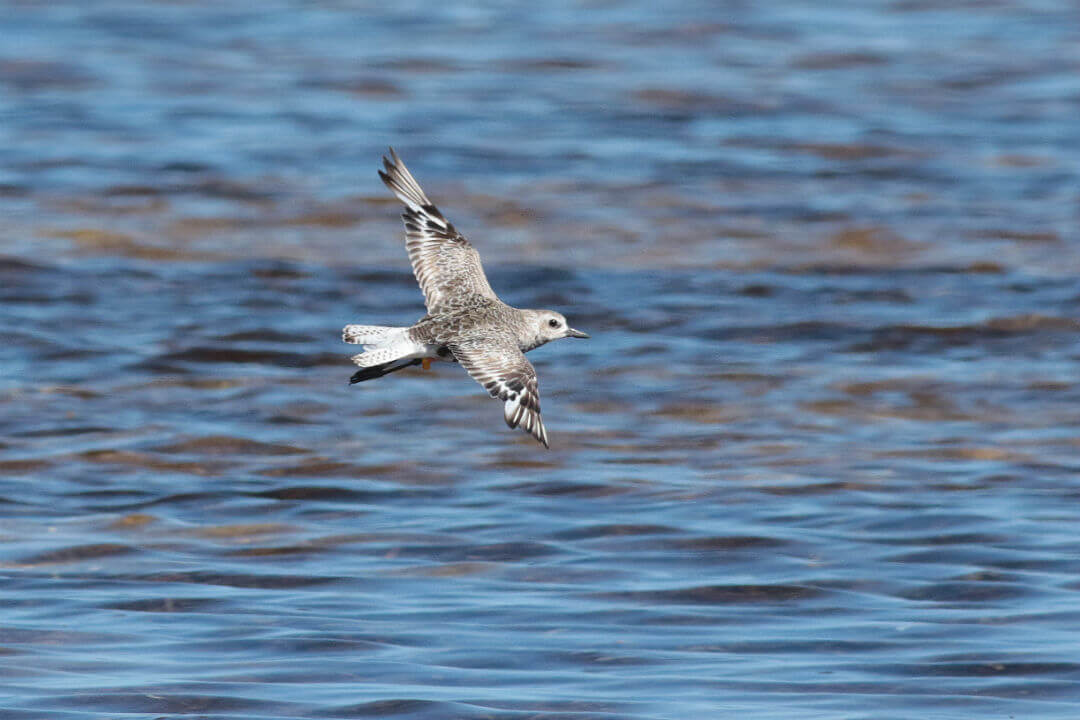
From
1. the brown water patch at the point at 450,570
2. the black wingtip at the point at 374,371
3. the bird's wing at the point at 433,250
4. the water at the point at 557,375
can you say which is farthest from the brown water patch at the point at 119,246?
the black wingtip at the point at 374,371

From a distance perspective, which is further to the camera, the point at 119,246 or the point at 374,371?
the point at 119,246

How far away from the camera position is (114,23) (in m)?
23.1

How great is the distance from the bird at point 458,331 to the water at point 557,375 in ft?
3.74

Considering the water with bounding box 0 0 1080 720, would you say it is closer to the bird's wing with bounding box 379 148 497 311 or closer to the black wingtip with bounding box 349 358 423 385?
the black wingtip with bounding box 349 358 423 385

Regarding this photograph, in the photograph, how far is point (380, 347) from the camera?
7.41 meters

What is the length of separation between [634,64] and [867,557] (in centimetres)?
1338

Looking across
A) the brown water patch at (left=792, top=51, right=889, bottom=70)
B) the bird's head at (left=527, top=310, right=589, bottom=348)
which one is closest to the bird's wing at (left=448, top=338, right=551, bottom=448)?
the bird's head at (left=527, top=310, right=589, bottom=348)

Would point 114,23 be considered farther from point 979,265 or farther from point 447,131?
point 979,265

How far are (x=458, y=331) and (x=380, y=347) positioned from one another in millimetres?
352

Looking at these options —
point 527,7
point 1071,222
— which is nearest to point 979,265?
point 1071,222

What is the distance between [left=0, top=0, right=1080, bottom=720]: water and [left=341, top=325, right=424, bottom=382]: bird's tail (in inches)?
45.3

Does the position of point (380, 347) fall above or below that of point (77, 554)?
above

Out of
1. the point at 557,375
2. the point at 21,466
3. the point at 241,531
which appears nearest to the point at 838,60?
the point at 557,375

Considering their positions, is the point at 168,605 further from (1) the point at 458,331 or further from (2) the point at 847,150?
(2) the point at 847,150
